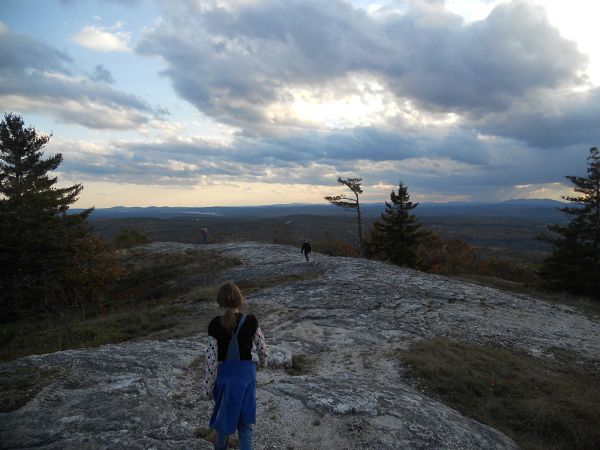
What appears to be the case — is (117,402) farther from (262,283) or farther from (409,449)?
(262,283)

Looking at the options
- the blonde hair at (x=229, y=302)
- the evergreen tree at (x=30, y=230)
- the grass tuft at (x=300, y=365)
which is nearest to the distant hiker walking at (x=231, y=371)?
the blonde hair at (x=229, y=302)

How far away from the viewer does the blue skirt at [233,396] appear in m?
4.60

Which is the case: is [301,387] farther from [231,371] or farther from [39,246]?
[39,246]

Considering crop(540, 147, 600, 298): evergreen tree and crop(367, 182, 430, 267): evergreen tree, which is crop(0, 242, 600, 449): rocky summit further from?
crop(367, 182, 430, 267): evergreen tree

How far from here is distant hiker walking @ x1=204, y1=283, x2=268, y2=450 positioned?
4586mm

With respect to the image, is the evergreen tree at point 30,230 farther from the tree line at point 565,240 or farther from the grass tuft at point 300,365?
the tree line at point 565,240

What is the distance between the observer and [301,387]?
25.4ft

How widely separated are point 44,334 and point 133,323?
4.50 metres

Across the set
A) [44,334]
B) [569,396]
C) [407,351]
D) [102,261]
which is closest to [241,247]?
[102,261]

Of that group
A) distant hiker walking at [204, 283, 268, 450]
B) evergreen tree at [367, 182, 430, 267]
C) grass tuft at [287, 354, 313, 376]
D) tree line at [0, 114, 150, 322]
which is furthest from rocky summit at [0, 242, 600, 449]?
evergreen tree at [367, 182, 430, 267]

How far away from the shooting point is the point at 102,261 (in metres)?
32.2

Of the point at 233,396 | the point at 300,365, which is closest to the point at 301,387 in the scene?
the point at 300,365

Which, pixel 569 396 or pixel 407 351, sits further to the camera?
pixel 407 351

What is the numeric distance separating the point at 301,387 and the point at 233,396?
137 inches
